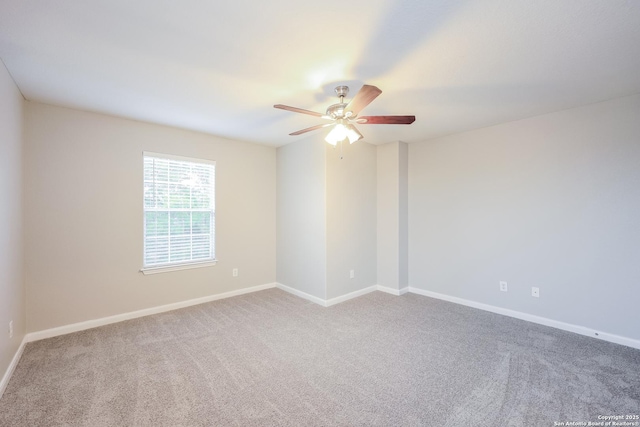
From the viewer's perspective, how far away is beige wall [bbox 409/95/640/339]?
2795 mm

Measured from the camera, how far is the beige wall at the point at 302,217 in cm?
401

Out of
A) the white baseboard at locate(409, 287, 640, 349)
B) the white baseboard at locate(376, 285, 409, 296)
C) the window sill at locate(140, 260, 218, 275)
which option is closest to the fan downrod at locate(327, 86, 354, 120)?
the window sill at locate(140, 260, 218, 275)

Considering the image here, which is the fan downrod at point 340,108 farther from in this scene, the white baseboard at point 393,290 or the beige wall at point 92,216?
the white baseboard at point 393,290

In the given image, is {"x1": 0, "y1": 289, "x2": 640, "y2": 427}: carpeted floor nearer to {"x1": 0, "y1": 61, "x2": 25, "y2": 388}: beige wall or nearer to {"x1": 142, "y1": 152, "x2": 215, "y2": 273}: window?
{"x1": 0, "y1": 61, "x2": 25, "y2": 388}: beige wall

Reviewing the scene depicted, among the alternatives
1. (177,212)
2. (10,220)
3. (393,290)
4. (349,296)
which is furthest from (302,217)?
(10,220)

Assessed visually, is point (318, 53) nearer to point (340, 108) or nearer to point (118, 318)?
point (340, 108)

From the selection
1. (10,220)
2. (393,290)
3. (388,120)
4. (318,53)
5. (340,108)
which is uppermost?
(318,53)

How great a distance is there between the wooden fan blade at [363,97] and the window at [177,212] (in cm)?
260

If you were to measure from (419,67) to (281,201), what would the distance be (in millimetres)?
3101

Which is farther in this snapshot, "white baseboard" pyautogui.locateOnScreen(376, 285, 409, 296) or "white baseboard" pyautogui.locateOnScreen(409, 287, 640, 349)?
"white baseboard" pyautogui.locateOnScreen(376, 285, 409, 296)

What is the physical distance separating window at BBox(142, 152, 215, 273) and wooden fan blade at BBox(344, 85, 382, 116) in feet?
8.54

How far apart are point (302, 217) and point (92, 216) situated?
2.61 m

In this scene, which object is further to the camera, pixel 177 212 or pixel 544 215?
pixel 177 212

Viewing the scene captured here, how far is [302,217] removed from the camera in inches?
170
